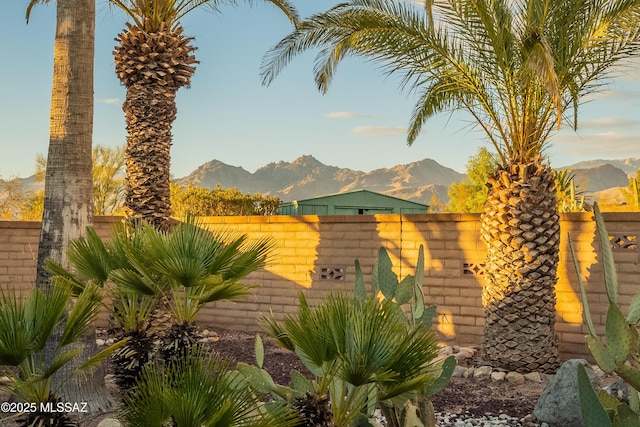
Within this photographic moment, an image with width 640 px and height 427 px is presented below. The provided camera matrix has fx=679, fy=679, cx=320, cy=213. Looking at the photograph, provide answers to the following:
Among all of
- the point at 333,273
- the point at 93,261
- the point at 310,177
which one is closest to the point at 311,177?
the point at 310,177

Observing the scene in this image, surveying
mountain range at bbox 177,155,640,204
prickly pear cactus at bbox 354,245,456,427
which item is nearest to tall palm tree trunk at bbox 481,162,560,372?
prickly pear cactus at bbox 354,245,456,427

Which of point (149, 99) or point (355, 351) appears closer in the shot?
point (355, 351)

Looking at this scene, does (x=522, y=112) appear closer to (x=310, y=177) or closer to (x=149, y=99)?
(x=149, y=99)

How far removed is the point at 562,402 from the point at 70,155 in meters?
6.23

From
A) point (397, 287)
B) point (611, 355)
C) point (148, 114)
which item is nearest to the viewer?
point (611, 355)

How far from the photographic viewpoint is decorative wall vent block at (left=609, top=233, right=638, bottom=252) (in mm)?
10016

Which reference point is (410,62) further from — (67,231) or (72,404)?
(72,404)

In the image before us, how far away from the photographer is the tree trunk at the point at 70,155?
798cm

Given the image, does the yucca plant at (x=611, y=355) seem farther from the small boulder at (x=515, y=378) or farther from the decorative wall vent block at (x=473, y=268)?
the decorative wall vent block at (x=473, y=268)

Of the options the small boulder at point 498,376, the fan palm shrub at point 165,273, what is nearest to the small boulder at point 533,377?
the small boulder at point 498,376

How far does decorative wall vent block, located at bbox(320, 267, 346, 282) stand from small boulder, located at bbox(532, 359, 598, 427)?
548 cm


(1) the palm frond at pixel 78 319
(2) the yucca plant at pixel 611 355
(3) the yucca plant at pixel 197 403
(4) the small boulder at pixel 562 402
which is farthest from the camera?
(4) the small boulder at pixel 562 402

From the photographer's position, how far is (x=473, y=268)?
11.3m

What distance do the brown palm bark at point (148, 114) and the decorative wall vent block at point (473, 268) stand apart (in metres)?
5.07
